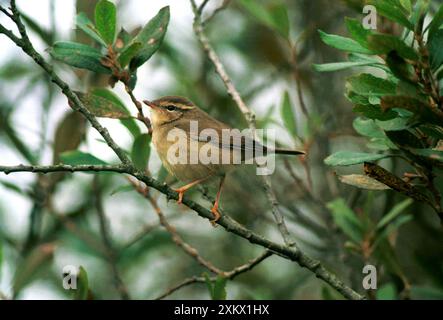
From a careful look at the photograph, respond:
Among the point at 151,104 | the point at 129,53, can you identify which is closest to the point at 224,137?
the point at 151,104

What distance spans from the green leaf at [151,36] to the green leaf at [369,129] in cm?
98

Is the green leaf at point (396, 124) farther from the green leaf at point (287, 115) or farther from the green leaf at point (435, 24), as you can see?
the green leaf at point (287, 115)

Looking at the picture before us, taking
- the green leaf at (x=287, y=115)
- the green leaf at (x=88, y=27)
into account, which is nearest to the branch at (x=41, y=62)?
the green leaf at (x=88, y=27)

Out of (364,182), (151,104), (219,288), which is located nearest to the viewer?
(364,182)

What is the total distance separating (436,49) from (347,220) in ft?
5.29

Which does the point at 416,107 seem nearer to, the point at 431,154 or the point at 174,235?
the point at 431,154

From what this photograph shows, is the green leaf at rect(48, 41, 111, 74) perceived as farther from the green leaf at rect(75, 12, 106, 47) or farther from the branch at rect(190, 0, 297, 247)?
the branch at rect(190, 0, 297, 247)

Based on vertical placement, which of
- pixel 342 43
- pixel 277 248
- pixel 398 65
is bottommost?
pixel 277 248

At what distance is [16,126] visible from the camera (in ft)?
15.6

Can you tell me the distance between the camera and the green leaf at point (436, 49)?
2.33 meters

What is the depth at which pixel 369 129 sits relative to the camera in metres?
2.83
